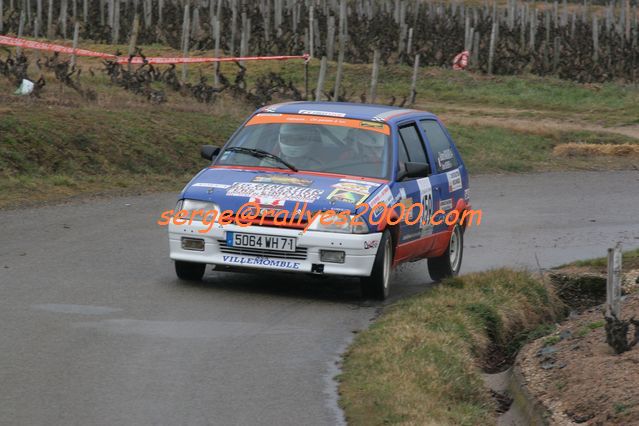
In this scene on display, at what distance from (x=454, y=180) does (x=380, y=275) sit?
2420mm

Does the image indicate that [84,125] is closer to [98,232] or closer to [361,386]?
[98,232]

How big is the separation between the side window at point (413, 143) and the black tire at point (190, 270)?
92.1 inches

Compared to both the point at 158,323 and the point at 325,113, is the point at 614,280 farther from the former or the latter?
the point at 325,113

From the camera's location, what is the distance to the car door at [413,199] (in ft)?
39.2

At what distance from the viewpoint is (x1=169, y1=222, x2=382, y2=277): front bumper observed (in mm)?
11094

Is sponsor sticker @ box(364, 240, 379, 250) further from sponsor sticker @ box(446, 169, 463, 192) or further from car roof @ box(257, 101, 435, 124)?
sponsor sticker @ box(446, 169, 463, 192)

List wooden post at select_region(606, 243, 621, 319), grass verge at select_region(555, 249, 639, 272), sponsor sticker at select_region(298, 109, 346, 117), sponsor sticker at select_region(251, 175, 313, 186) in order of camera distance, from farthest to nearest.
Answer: grass verge at select_region(555, 249, 639, 272)
sponsor sticker at select_region(298, 109, 346, 117)
sponsor sticker at select_region(251, 175, 313, 186)
wooden post at select_region(606, 243, 621, 319)

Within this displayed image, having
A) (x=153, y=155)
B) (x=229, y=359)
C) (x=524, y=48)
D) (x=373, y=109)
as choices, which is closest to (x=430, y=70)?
(x=524, y=48)

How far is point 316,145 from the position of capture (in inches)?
482

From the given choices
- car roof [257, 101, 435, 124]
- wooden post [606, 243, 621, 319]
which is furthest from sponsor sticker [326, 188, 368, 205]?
wooden post [606, 243, 621, 319]

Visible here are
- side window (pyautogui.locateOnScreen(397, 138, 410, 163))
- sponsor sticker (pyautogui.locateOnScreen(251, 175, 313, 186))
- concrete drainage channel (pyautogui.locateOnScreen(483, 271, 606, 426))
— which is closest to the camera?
concrete drainage channel (pyautogui.locateOnScreen(483, 271, 606, 426))

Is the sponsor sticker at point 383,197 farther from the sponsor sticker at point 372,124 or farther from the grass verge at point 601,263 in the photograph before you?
the grass verge at point 601,263

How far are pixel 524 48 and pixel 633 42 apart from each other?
5401 mm

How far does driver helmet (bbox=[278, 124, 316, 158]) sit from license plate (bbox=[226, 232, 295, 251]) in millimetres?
1276
